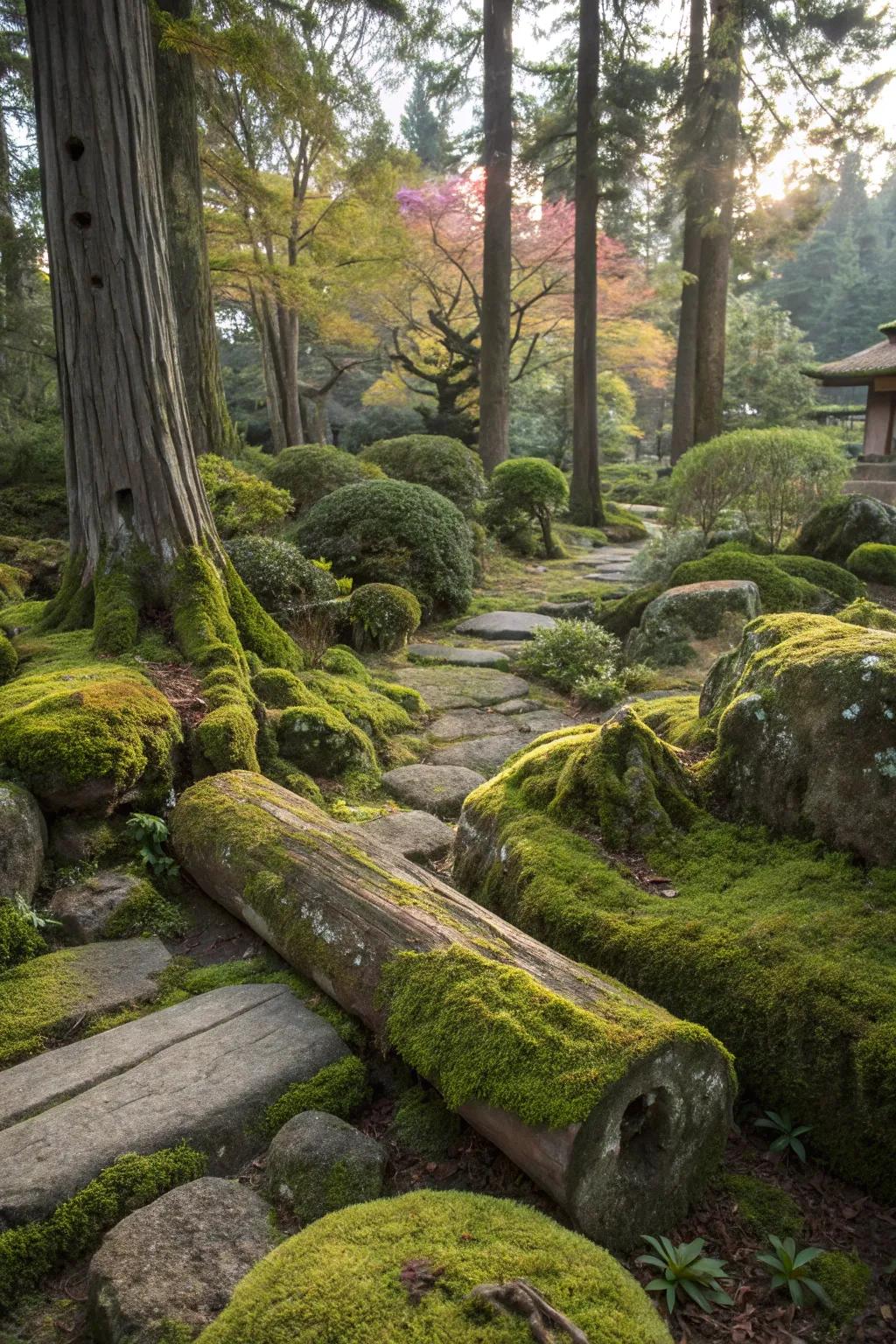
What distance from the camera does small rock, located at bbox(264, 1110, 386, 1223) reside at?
77.2 inches

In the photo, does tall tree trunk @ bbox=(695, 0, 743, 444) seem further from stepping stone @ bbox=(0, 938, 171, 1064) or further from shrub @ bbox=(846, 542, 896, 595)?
stepping stone @ bbox=(0, 938, 171, 1064)

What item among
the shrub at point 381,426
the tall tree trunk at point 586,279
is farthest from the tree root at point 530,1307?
the shrub at point 381,426

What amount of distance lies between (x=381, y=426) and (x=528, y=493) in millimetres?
14282

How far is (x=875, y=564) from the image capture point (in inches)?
332

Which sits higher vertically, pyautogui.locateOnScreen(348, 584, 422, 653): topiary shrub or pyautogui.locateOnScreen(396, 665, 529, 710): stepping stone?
pyautogui.locateOnScreen(348, 584, 422, 653): topiary shrub

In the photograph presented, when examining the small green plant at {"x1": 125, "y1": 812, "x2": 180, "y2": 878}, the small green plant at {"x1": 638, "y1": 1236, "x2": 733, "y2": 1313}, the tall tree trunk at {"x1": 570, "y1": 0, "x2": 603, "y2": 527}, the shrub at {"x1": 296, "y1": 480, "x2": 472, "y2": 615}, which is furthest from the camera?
the tall tree trunk at {"x1": 570, "y1": 0, "x2": 603, "y2": 527}

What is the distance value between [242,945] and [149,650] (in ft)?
6.31

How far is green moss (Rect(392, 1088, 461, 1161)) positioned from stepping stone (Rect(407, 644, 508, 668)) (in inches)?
202

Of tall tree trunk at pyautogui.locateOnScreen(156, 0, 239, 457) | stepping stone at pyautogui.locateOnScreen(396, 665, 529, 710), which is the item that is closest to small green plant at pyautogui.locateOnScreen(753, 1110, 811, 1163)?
stepping stone at pyautogui.locateOnScreen(396, 665, 529, 710)

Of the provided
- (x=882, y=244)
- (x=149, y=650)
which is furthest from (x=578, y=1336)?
(x=882, y=244)

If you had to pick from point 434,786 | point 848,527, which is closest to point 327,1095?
point 434,786

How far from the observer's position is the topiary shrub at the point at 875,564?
840cm

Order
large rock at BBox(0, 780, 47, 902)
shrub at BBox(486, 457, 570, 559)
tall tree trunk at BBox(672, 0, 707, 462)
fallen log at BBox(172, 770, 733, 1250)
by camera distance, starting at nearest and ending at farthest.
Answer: fallen log at BBox(172, 770, 733, 1250), large rock at BBox(0, 780, 47, 902), shrub at BBox(486, 457, 570, 559), tall tree trunk at BBox(672, 0, 707, 462)

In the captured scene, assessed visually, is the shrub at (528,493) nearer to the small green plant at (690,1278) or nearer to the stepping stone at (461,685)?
the stepping stone at (461,685)
